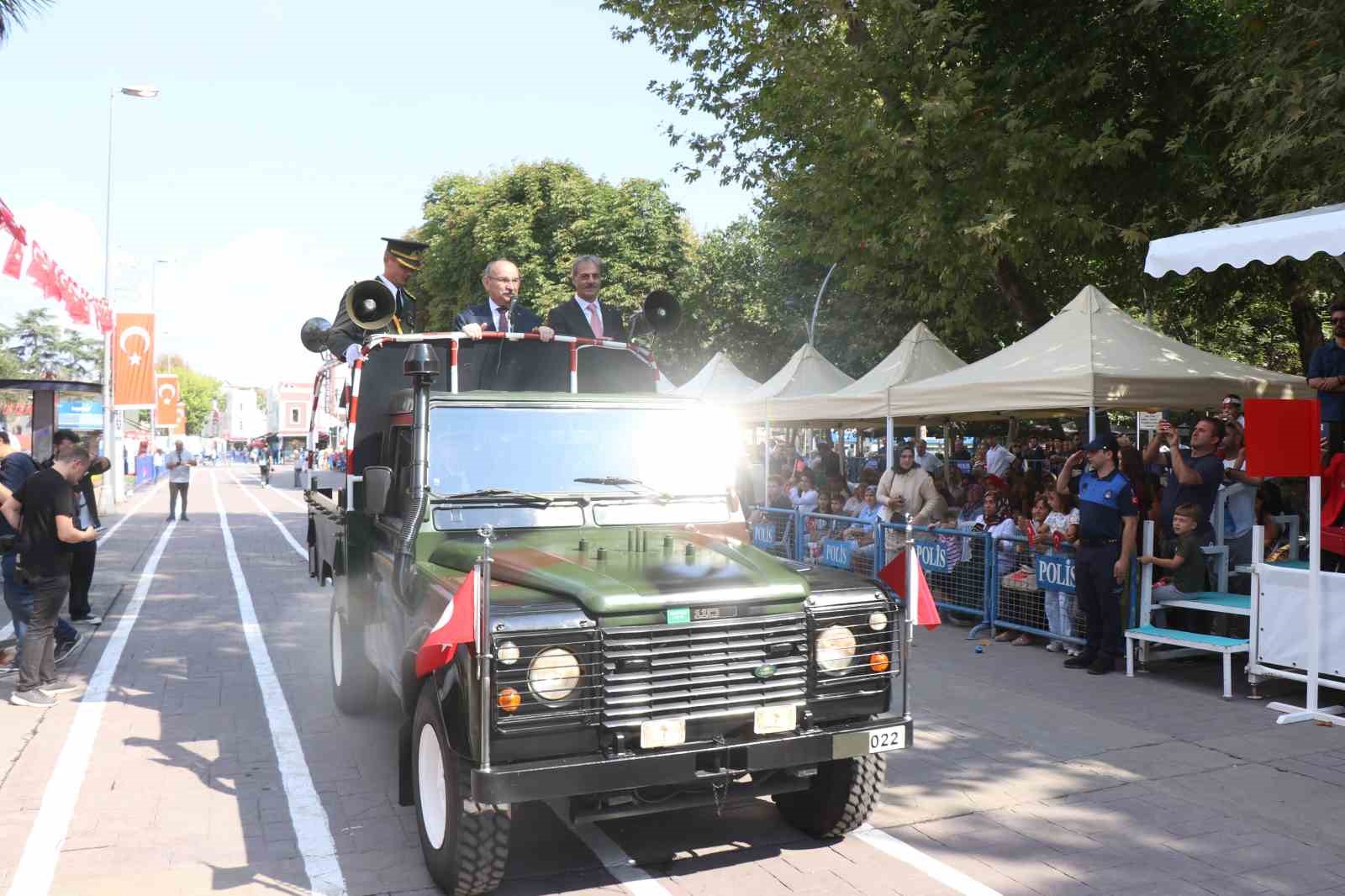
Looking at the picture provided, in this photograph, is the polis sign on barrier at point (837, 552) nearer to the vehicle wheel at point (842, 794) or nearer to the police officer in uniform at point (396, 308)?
the police officer in uniform at point (396, 308)

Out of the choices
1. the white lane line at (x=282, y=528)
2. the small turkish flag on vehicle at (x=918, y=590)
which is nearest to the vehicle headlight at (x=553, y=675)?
the small turkish flag on vehicle at (x=918, y=590)

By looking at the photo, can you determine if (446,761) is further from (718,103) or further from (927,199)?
(718,103)

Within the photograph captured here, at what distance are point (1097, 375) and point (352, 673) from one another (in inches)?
273

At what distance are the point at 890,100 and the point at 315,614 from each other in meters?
9.48

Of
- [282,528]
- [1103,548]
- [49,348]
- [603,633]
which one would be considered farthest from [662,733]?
[49,348]

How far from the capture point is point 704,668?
420 centimetres

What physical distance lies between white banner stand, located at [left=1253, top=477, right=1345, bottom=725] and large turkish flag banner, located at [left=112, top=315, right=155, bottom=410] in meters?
30.7

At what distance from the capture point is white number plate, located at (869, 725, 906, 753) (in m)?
4.50

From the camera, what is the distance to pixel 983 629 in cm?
1058

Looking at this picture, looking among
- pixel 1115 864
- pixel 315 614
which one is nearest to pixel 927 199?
pixel 315 614

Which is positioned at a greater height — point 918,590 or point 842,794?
point 918,590

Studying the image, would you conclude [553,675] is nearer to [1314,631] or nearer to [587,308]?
[587,308]

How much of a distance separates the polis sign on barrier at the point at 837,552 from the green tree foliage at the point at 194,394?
5755 inches

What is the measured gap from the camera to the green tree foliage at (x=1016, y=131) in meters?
12.8
